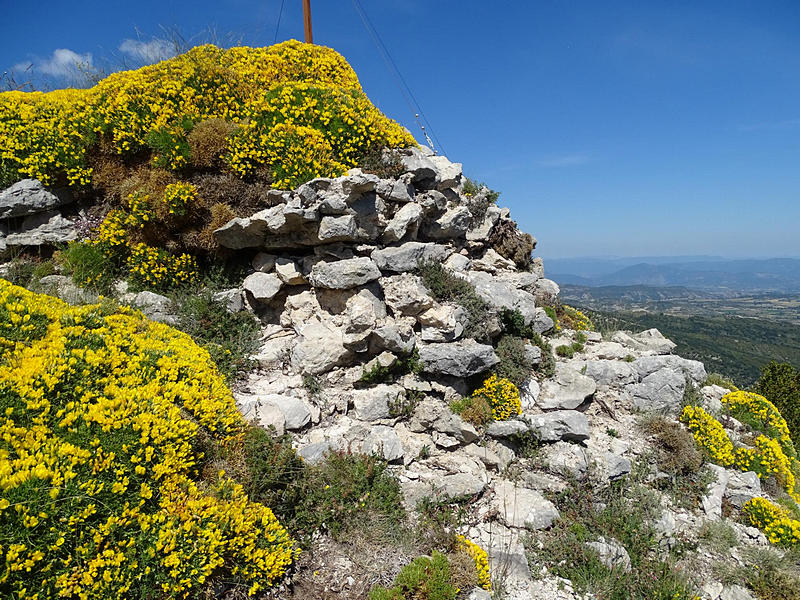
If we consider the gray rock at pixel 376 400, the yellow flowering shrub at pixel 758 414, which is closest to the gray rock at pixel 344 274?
the gray rock at pixel 376 400

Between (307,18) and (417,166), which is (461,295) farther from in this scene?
(307,18)

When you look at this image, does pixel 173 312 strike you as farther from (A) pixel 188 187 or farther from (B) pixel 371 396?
(B) pixel 371 396

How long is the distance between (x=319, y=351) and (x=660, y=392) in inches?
340

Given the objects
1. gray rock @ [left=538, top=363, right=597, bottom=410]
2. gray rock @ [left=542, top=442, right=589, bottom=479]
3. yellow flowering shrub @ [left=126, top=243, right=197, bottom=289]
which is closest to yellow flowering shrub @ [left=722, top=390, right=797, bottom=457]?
gray rock @ [left=538, top=363, right=597, bottom=410]

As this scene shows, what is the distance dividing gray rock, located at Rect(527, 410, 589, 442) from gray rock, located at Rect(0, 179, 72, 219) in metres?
13.5

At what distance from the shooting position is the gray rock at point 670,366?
10625 mm

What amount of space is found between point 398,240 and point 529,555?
24.4 feet

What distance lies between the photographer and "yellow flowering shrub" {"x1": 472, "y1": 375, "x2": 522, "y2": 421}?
874 cm

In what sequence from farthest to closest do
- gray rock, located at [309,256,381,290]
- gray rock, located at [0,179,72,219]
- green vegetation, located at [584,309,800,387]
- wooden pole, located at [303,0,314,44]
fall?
green vegetation, located at [584,309,800,387] → wooden pole, located at [303,0,314,44] → gray rock, located at [0,179,72,219] → gray rock, located at [309,256,381,290]

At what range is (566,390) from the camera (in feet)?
31.9

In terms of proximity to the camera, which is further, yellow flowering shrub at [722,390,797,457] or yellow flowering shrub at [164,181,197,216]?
yellow flowering shrub at [722,390,797,457]

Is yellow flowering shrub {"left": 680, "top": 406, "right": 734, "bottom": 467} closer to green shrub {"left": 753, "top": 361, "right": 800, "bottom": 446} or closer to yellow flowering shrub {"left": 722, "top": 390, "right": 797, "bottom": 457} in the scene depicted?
yellow flowering shrub {"left": 722, "top": 390, "right": 797, "bottom": 457}

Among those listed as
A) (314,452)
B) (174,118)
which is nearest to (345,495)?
(314,452)

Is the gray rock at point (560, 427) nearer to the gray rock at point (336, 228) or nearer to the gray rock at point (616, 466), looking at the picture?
the gray rock at point (616, 466)
